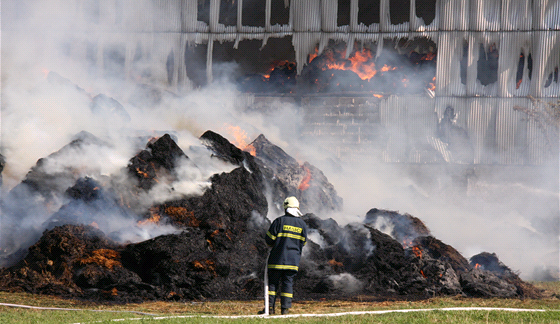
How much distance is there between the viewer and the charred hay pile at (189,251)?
9617 millimetres

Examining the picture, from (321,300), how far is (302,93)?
45.9 feet

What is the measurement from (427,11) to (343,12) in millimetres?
3505

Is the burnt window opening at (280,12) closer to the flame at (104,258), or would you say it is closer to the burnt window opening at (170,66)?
the burnt window opening at (170,66)

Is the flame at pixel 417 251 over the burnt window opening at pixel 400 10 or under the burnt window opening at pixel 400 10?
under

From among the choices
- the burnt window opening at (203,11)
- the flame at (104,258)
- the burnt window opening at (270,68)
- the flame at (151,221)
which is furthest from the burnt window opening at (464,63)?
the flame at (104,258)

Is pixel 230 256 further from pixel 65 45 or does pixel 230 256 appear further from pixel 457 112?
pixel 65 45

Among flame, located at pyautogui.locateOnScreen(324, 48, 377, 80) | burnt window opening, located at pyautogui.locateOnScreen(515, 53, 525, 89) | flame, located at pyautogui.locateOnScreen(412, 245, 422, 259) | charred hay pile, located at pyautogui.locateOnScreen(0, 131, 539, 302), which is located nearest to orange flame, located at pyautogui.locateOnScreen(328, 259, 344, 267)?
charred hay pile, located at pyautogui.locateOnScreen(0, 131, 539, 302)

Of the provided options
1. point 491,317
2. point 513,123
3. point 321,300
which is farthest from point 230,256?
point 513,123

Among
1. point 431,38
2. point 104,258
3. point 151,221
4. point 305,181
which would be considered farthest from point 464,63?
point 104,258

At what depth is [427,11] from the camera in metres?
22.1

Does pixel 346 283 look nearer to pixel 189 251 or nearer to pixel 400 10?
pixel 189 251

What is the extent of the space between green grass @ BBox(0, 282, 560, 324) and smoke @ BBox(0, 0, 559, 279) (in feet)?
23.0

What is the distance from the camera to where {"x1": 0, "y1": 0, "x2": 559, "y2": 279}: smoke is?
56.4ft

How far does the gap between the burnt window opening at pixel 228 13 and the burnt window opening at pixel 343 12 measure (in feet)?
14.8
